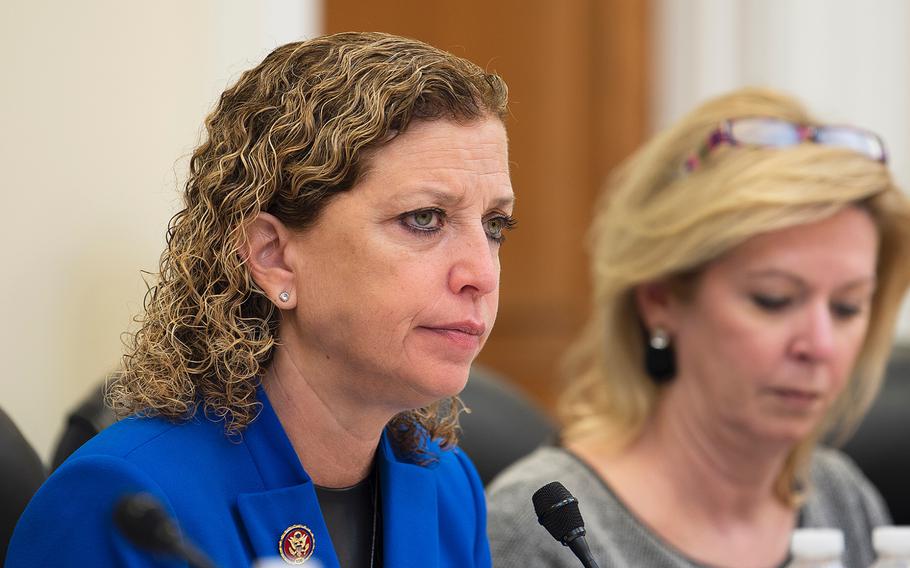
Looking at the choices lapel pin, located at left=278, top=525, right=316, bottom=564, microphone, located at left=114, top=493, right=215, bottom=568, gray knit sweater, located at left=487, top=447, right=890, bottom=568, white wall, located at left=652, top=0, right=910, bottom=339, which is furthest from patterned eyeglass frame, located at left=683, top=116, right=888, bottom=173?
white wall, located at left=652, top=0, right=910, bottom=339

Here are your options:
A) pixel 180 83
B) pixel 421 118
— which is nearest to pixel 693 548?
pixel 421 118

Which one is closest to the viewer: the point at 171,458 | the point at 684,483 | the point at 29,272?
the point at 171,458

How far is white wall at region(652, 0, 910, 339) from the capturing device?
418 cm

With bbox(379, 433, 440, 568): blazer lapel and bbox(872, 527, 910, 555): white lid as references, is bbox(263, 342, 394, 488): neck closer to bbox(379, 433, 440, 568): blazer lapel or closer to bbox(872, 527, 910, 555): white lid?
bbox(379, 433, 440, 568): blazer lapel

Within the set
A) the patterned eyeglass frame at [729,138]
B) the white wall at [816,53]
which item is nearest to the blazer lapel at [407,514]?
the patterned eyeglass frame at [729,138]

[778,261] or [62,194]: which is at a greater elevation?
[62,194]

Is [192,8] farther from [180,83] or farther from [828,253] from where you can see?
[828,253]

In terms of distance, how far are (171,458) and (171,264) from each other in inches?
8.0

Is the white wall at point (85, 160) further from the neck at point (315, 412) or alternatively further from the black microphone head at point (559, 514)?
the black microphone head at point (559, 514)

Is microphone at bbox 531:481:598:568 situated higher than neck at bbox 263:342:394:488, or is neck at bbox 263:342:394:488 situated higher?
neck at bbox 263:342:394:488

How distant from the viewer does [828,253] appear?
75.8 inches

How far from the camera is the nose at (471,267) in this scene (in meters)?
1.19

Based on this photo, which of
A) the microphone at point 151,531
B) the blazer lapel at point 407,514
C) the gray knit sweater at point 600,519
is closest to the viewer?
the microphone at point 151,531

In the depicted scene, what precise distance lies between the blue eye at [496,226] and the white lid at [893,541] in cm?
61
